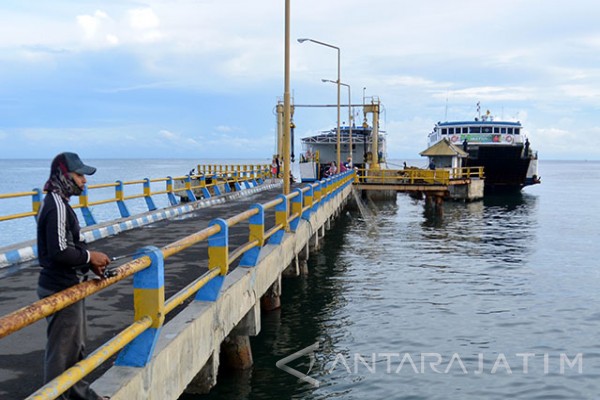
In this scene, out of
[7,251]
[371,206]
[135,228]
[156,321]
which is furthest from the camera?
[371,206]

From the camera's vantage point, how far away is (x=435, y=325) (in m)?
13.1

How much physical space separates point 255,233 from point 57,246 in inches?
213

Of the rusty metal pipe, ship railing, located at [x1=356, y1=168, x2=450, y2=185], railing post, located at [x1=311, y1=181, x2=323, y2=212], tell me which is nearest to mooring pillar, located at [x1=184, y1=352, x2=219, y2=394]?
the rusty metal pipe

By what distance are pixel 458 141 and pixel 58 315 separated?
58998 mm

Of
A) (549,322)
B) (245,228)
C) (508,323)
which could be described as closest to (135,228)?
(245,228)

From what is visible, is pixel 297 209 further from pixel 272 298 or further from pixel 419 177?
pixel 419 177

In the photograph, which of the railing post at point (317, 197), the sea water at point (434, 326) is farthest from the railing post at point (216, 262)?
the railing post at point (317, 197)

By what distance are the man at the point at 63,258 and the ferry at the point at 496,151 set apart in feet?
169

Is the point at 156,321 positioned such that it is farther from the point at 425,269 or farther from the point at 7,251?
the point at 425,269

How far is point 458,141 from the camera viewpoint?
60.0 m

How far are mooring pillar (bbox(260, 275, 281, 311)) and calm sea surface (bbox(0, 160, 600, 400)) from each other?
281mm

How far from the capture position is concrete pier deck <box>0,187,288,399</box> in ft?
16.3

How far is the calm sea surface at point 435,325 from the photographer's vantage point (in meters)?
9.71

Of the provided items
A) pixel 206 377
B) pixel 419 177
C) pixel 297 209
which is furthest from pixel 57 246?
pixel 419 177
